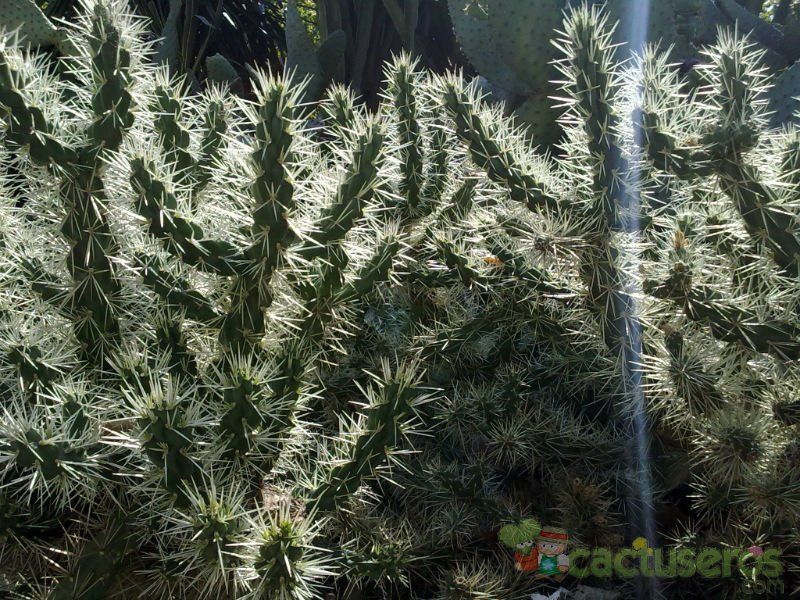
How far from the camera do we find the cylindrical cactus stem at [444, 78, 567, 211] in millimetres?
2234

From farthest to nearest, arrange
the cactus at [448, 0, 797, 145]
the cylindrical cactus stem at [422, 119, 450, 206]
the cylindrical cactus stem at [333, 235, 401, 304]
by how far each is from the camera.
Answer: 1. the cactus at [448, 0, 797, 145]
2. the cylindrical cactus stem at [422, 119, 450, 206]
3. the cylindrical cactus stem at [333, 235, 401, 304]

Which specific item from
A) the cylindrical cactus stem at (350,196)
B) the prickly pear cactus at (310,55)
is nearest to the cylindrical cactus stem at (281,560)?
the cylindrical cactus stem at (350,196)

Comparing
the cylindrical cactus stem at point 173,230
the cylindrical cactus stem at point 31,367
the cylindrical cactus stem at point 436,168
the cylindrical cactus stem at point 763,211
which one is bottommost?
the cylindrical cactus stem at point 31,367

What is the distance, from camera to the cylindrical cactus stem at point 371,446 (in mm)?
1715

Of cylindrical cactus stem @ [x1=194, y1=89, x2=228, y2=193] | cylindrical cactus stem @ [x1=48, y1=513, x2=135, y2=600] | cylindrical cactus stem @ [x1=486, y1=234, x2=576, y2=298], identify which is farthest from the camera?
cylindrical cactus stem @ [x1=194, y1=89, x2=228, y2=193]

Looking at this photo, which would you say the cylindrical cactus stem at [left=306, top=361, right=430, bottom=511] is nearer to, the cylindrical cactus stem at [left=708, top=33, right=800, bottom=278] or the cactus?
the cylindrical cactus stem at [left=708, top=33, right=800, bottom=278]

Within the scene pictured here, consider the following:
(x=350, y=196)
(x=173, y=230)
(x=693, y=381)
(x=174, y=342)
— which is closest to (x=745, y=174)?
(x=693, y=381)

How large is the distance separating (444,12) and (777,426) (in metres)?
A: 5.81

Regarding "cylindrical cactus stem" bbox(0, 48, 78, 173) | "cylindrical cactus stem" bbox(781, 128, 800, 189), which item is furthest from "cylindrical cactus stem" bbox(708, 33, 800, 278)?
"cylindrical cactus stem" bbox(0, 48, 78, 173)

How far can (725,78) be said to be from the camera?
1892mm

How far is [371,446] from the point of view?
172cm

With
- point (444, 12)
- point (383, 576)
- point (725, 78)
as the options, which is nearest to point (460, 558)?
point (383, 576)

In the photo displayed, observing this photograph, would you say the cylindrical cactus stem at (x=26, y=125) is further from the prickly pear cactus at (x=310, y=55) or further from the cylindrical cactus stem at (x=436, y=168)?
the prickly pear cactus at (x=310, y=55)

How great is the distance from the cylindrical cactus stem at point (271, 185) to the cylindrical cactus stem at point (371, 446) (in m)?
0.40
